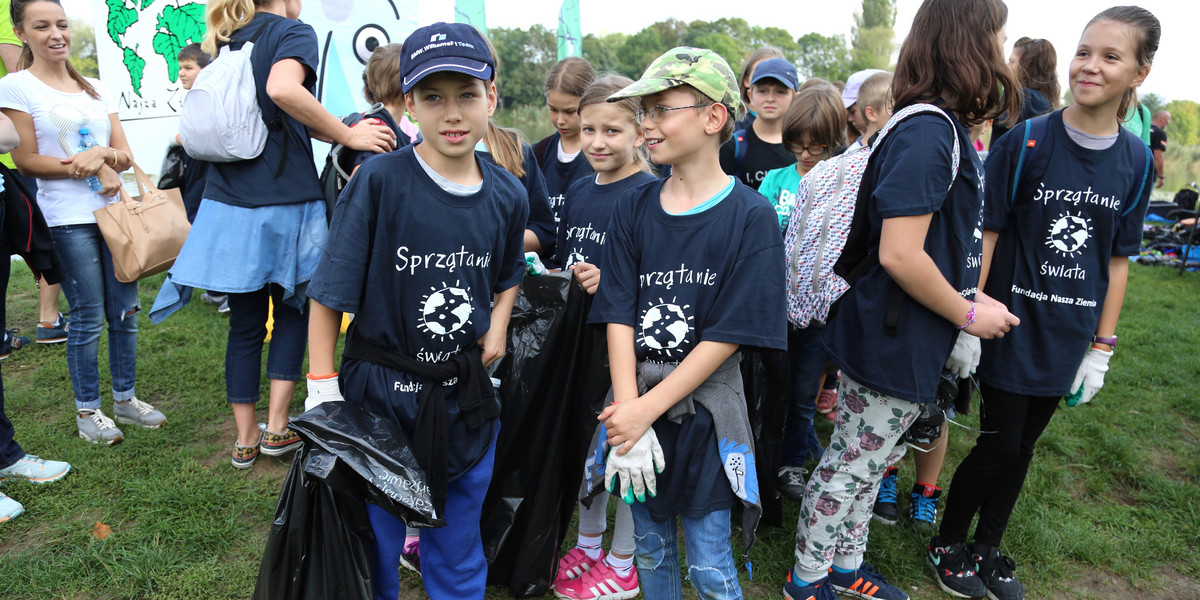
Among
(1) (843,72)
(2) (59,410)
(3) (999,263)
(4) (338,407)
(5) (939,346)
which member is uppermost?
(1) (843,72)

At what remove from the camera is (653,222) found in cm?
200

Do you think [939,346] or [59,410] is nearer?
→ [939,346]

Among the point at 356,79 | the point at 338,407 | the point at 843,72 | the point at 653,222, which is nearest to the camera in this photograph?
the point at 338,407

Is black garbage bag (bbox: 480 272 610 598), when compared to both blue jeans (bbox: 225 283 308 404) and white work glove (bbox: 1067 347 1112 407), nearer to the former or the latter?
blue jeans (bbox: 225 283 308 404)

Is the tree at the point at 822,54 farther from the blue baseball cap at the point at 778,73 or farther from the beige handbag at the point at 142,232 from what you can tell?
the beige handbag at the point at 142,232

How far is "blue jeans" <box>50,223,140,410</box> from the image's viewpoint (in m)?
3.42

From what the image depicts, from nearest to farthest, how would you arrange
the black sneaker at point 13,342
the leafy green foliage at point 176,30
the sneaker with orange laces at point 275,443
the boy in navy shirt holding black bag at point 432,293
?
the boy in navy shirt holding black bag at point 432,293 < the sneaker with orange laces at point 275,443 < the black sneaker at point 13,342 < the leafy green foliage at point 176,30

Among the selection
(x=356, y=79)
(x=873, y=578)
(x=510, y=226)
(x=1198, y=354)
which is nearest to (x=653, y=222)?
(x=510, y=226)

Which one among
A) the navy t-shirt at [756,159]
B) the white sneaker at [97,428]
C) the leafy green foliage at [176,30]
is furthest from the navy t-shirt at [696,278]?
the leafy green foliage at [176,30]

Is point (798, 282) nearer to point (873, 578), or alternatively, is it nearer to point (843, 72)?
point (873, 578)

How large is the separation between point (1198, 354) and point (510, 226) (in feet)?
20.0

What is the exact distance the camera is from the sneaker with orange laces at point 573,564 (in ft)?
8.84

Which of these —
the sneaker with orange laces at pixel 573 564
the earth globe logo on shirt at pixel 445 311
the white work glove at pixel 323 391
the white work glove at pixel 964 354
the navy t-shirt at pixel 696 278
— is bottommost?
the sneaker with orange laces at pixel 573 564

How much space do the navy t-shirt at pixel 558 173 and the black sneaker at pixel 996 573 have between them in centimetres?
219
